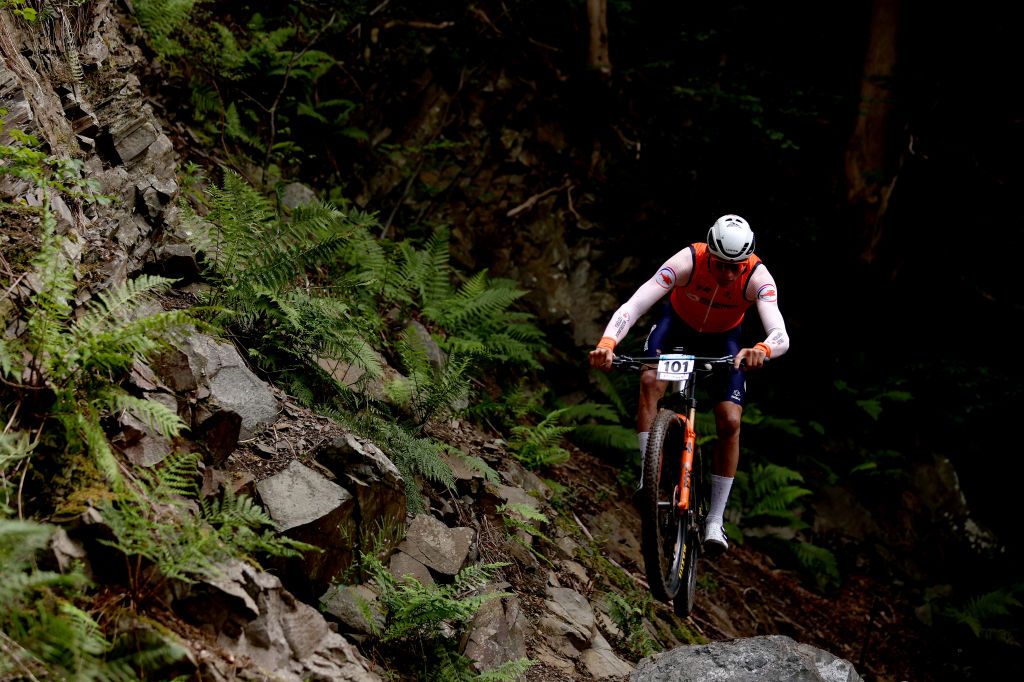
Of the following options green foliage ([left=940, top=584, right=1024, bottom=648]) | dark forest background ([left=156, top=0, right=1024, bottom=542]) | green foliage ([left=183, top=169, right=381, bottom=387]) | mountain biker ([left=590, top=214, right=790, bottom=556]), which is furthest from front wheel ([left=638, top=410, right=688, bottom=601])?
green foliage ([left=940, top=584, right=1024, bottom=648])

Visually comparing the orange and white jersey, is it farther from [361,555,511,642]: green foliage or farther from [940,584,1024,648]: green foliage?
[940,584,1024,648]: green foliage

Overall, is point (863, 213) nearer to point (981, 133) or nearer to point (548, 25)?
point (981, 133)

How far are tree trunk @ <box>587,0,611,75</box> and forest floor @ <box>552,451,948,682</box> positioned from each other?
17.6ft

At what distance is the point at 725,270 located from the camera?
5.69m

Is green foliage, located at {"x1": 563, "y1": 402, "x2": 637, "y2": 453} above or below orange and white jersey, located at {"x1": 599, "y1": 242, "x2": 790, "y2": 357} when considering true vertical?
below

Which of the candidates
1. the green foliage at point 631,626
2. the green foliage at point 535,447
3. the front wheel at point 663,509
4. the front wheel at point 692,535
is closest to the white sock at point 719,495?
the front wheel at point 692,535

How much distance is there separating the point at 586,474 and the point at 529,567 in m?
2.75

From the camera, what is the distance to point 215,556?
3186 mm

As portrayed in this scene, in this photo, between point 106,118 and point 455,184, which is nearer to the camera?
point 106,118

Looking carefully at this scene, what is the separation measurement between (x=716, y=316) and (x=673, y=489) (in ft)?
4.53

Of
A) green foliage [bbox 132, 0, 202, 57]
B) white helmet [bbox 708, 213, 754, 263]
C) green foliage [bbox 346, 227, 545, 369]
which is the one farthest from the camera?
green foliage [bbox 346, 227, 545, 369]

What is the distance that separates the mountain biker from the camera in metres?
5.45

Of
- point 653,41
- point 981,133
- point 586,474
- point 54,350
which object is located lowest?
point 586,474

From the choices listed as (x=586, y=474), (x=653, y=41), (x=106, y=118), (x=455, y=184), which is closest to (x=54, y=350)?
(x=106, y=118)
